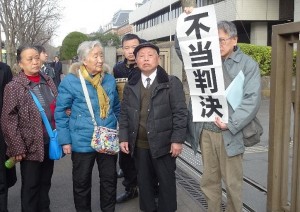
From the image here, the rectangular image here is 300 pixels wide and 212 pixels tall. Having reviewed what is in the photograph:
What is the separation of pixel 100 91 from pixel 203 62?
1088 millimetres

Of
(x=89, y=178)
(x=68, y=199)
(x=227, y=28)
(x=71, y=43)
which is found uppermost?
(x=71, y=43)

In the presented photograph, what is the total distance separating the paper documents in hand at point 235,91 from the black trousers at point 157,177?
2.80 ft

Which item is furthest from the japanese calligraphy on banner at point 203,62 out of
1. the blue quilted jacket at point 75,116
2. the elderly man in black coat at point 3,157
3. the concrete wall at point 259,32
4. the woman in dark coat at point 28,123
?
the concrete wall at point 259,32

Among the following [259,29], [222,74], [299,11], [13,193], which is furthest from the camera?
[259,29]

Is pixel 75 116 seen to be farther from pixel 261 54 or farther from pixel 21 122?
pixel 261 54

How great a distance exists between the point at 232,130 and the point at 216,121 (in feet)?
0.56

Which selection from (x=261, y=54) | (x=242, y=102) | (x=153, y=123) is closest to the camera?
(x=242, y=102)

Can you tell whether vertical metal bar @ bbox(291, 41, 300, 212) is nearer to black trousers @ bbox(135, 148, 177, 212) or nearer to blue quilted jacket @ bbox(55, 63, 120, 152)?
black trousers @ bbox(135, 148, 177, 212)

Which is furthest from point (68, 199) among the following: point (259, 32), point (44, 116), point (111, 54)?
point (259, 32)

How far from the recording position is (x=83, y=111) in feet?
12.0

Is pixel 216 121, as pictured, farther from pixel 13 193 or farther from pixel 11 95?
pixel 13 193

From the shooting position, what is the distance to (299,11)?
17.9 meters

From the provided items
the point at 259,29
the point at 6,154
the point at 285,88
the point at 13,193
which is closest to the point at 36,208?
the point at 6,154

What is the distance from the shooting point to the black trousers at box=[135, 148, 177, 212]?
3.63 meters
